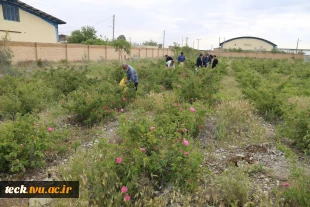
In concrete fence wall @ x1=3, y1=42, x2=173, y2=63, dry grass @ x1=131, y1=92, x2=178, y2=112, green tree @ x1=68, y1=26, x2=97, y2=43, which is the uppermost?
green tree @ x1=68, y1=26, x2=97, y2=43

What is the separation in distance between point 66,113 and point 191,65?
9.08 m

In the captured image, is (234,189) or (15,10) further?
(15,10)

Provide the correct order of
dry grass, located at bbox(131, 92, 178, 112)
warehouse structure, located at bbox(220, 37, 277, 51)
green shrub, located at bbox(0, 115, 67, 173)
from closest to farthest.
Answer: green shrub, located at bbox(0, 115, 67, 173) < dry grass, located at bbox(131, 92, 178, 112) < warehouse structure, located at bbox(220, 37, 277, 51)

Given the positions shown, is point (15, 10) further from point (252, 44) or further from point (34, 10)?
point (252, 44)

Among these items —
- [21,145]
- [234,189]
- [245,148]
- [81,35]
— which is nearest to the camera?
[234,189]

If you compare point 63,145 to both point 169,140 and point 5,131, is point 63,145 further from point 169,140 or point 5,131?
point 169,140

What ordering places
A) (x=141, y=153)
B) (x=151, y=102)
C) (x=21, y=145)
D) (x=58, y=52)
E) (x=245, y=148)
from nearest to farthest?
(x=141, y=153), (x=21, y=145), (x=245, y=148), (x=151, y=102), (x=58, y=52)

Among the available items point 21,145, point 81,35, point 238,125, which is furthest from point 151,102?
point 81,35

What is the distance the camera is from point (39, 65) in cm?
1683

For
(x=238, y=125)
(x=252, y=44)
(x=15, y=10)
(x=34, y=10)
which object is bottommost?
(x=238, y=125)

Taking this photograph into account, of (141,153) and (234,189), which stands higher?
(141,153)

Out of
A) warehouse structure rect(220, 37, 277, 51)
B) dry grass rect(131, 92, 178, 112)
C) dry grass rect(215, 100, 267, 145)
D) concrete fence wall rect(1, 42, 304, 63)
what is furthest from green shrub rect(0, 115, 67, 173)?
warehouse structure rect(220, 37, 277, 51)

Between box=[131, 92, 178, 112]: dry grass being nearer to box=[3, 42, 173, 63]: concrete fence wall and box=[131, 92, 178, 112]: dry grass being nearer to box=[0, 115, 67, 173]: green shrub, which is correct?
box=[0, 115, 67, 173]: green shrub

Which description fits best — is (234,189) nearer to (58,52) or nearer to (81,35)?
(58,52)
